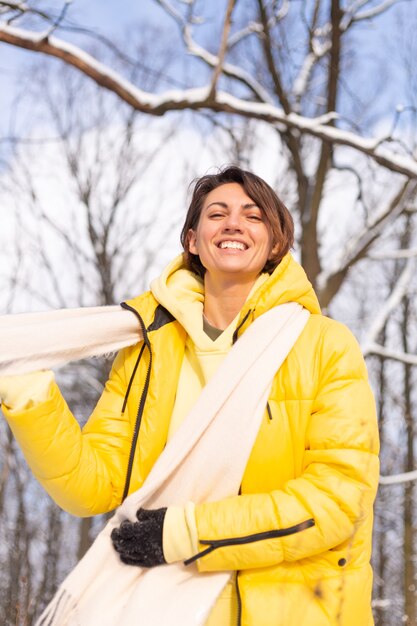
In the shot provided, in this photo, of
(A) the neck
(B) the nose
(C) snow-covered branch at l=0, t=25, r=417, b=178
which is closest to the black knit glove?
(A) the neck

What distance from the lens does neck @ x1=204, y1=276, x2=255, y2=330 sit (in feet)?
7.34

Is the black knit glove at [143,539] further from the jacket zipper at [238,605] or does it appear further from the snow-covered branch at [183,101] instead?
the snow-covered branch at [183,101]

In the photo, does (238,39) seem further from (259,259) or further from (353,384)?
(353,384)

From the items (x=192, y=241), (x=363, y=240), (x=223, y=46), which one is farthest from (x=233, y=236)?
(x=363, y=240)

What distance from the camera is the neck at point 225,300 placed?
7.34ft

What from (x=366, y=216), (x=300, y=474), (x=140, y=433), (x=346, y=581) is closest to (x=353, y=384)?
(x=300, y=474)

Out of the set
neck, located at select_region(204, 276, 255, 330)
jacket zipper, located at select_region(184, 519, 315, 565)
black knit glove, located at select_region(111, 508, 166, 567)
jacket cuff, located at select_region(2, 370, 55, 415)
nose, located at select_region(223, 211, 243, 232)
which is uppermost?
nose, located at select_region(223, 211, 243, 232)

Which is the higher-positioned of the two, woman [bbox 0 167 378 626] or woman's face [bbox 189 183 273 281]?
woman's face [bbox 189 183 273 281]

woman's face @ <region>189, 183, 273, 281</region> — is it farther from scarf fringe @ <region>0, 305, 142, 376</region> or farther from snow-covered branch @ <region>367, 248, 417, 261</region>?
snow-covered branch @ <region>367, 248, 417, 261</region>

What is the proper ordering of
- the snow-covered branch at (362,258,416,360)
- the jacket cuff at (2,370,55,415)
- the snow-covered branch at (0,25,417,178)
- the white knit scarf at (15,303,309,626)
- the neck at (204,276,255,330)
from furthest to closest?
the snow-covered branch at (362,258,416,360)
the snow-covered branch at (0,25,417,178)
the neck at (204,276,255,330)
the jacket cuff at (2,370,55,415)
the white knit scarf at (15,303,309,626)

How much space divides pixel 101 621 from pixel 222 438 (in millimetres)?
616

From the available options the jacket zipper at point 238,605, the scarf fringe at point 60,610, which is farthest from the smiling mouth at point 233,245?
the scarf fringe at point 60,610

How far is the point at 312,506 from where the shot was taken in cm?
173

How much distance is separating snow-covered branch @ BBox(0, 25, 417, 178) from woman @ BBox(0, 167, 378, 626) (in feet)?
9.22
